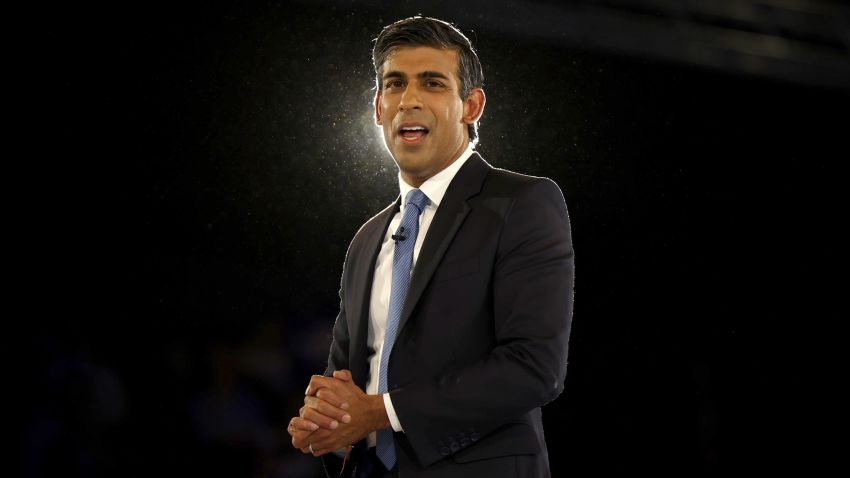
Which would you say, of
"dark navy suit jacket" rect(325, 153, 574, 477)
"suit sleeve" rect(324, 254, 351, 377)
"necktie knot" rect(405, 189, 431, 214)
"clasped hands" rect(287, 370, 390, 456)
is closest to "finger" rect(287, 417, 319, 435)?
"clasped hands" rect(287, 370, 390, 456)

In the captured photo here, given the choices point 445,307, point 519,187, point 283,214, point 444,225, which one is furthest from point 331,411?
point 283,214

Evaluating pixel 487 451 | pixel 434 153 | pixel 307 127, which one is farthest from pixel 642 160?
pixel 487 451

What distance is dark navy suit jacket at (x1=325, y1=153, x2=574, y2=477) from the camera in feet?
3.59

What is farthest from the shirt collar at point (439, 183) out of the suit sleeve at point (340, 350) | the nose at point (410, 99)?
the suit sleeve at point (340, 350)

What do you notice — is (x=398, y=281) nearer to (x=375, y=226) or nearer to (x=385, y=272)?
(x=385, y=272)

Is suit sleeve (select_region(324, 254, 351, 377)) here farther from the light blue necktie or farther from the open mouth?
the open mouth

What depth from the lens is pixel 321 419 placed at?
3.63 ft

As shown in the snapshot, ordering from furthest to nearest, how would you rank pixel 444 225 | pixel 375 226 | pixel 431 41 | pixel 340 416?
pixel 375 226, pixel 431 41, pixel 444 225, pixel 340 416

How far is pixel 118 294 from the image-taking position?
7.06ft

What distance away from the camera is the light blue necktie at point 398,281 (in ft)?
3.97

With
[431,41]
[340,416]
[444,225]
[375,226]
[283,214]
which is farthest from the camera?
[283,214]

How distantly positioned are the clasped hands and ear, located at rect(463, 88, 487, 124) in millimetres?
499

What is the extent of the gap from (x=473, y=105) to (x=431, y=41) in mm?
129

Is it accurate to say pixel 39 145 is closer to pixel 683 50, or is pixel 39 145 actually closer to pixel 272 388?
pixel 272 388
